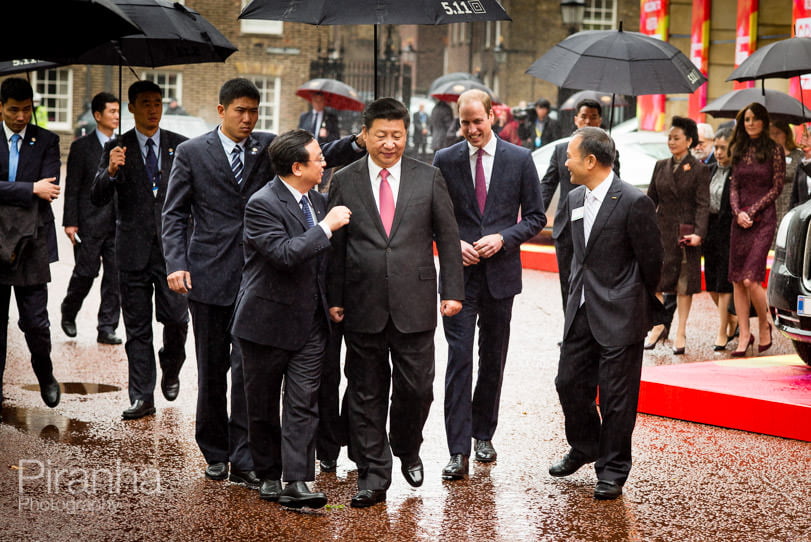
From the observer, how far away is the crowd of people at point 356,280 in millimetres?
5680

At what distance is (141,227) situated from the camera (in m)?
7.50

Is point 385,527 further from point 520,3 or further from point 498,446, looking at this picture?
point 520,3

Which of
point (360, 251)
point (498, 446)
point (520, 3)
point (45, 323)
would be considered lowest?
point (498, 446)

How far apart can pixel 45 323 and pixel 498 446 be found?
3086 mm

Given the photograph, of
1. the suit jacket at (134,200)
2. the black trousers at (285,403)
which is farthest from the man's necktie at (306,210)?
the suit jacket at (134,200)

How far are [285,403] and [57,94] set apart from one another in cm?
3712

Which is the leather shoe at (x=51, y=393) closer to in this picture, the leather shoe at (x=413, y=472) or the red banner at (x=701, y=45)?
the leather shoe at (x=413, y=472)

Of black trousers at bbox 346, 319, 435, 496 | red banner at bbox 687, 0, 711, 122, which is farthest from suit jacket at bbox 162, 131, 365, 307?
red banner at bbox 687, 0, 711, 122

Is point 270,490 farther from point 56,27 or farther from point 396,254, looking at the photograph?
point 56,27

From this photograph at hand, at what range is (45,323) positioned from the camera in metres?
7.79

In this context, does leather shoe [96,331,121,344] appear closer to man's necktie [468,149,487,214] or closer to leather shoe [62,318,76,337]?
leather shoe [62,318,76,337]

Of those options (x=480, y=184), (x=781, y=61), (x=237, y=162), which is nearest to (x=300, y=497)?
(x=237, y=162)

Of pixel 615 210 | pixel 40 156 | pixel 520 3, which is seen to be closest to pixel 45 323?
pixel 40 156

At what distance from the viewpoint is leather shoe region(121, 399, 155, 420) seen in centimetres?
746
